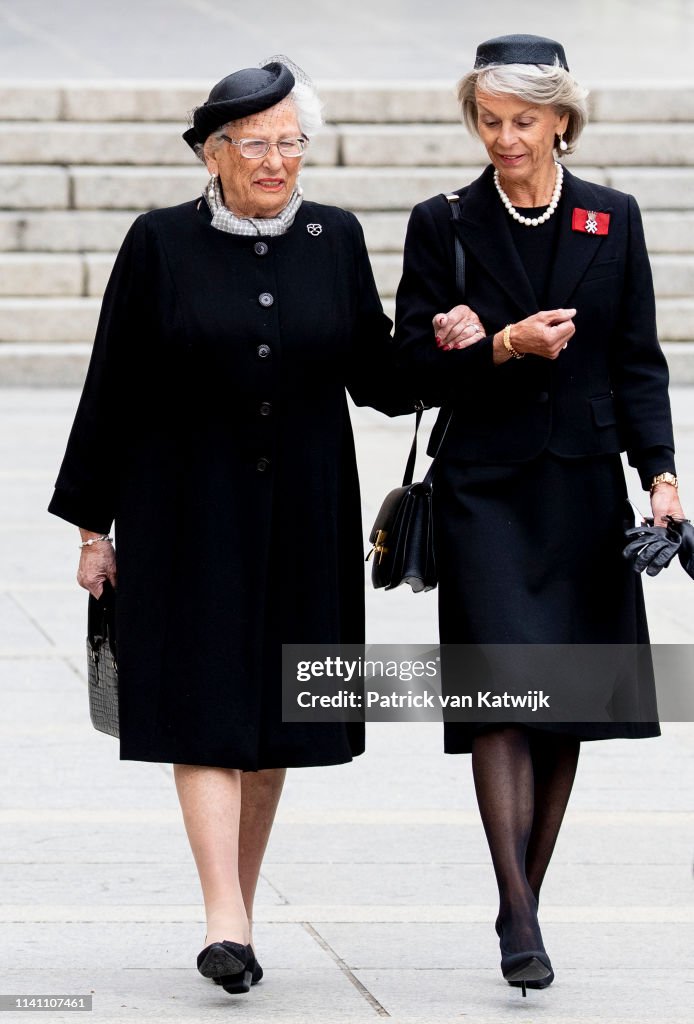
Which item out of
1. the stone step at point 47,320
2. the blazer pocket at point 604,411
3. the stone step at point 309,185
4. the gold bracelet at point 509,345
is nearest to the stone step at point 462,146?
the stone step at point 309,185

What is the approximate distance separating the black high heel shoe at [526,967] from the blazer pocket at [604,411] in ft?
3.58

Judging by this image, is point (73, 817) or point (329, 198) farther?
point (329, 198)

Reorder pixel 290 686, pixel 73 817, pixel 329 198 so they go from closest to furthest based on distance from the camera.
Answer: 1. pixel 290 686
2. pixel 73 817
3. pixel 329 198

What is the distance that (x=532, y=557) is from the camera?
422 cm

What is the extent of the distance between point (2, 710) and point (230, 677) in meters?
2.40

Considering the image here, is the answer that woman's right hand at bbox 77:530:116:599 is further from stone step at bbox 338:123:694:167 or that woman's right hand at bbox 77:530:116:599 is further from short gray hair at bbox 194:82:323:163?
stone step at bbox 338:123:694:167

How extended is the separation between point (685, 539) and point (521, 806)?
64 centimetres

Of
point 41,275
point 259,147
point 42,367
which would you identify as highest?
point 259,147

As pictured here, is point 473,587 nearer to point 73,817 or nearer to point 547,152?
point 547,152

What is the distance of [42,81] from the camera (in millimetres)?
15188

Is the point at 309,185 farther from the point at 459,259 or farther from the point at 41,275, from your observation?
the point at 459,259

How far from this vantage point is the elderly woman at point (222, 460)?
13.3ft

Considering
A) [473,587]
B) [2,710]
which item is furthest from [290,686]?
[2,710]

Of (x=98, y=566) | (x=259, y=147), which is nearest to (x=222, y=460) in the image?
(x=98, y=566)
